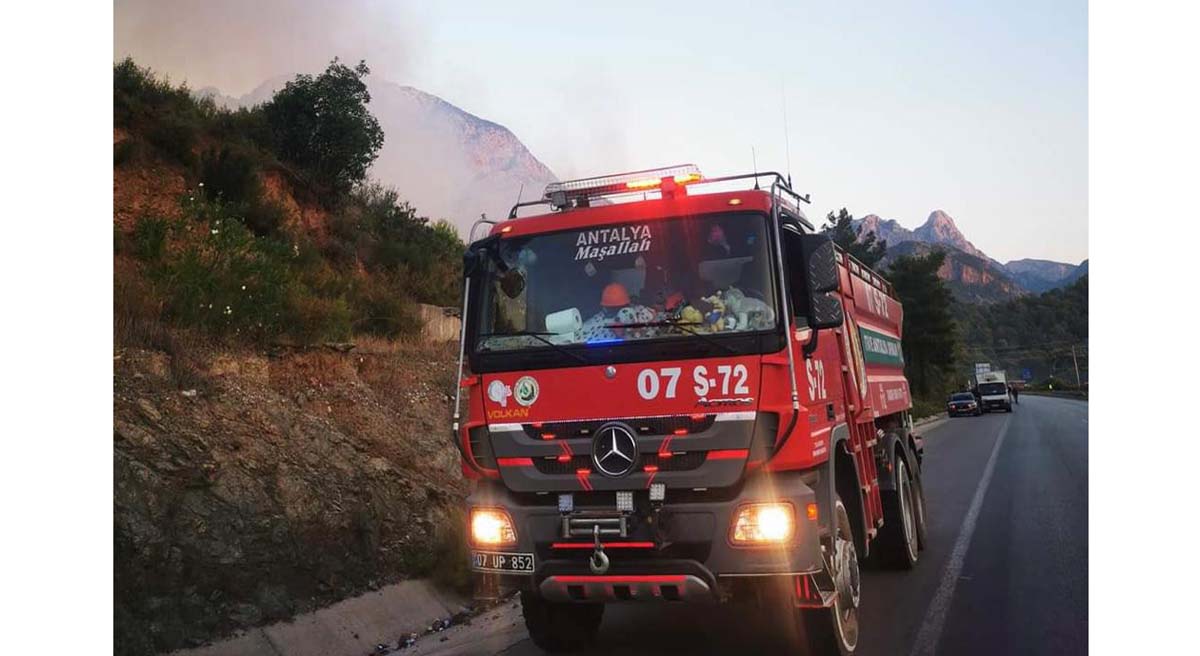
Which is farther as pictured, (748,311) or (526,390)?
(526,390)

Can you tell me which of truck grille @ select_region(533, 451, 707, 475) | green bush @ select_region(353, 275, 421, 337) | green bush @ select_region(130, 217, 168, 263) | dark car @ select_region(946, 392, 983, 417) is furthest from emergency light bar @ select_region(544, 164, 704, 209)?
dark car @ select_region(946, 392, 983, 417)

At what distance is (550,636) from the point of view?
5.92 m

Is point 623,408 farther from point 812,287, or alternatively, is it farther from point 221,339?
point 221,339

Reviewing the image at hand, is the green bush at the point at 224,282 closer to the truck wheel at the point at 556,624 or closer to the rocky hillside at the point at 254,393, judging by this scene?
the rocky hillside at the point at 254,393

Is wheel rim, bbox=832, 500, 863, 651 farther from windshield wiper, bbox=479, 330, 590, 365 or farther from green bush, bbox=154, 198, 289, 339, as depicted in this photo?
green bush, bbox=154, 198, 289, 339

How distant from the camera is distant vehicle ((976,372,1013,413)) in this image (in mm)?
51047

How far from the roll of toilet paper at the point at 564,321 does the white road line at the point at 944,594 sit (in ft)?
9.81

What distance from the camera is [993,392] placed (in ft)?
171

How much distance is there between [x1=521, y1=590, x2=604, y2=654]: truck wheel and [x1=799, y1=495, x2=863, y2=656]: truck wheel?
66.6 inches

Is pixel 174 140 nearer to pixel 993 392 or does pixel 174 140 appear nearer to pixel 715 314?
pixel 715 314

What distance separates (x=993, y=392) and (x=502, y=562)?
5261 centimetres

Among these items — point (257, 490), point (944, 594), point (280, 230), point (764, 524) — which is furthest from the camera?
point (280, 230)

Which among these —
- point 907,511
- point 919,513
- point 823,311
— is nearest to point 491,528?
point 823,311

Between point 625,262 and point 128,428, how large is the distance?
523 centimetres
